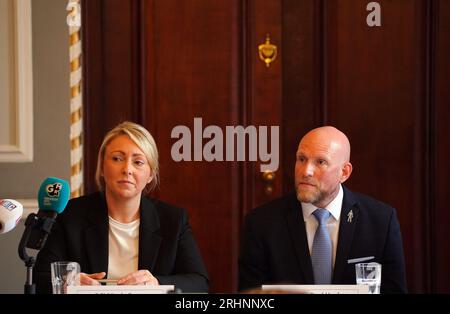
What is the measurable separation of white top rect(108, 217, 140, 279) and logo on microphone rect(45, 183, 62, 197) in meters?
0.61

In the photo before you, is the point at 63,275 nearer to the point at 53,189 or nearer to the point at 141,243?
the point at 53,189

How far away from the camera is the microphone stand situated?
6.97 feet

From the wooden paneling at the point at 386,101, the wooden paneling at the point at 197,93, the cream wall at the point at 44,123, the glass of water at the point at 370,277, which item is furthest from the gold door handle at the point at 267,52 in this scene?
the glass of water at the point at 370,277

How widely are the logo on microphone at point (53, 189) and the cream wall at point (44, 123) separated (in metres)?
1.96

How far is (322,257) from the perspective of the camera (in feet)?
8.99

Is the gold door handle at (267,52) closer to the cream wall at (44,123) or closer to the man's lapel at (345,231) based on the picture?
the cream wall at (44,123)

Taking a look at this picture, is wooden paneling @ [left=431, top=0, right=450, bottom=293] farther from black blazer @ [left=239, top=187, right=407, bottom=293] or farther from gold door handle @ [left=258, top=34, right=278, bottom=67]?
black blazer @ [left=239, top=187, right=407, bottom=293]

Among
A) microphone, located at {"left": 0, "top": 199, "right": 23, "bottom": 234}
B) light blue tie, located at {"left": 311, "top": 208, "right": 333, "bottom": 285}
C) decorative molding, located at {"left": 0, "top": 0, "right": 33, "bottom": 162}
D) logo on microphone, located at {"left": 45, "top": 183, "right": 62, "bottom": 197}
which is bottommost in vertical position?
light blue tie, located at {"left": 311, "top": 208, "right": 333, "bottom": 285}

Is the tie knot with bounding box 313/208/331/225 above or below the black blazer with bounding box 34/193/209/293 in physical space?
above

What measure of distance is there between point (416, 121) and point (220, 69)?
1.07m

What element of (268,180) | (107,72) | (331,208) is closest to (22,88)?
(107,72)

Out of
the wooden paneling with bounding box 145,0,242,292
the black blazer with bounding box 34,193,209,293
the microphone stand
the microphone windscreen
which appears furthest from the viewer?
the wooden paneling with bounding box 145,0,242,292

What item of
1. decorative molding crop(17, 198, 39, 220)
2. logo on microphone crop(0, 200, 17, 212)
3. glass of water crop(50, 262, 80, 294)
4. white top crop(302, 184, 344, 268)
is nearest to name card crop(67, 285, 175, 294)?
glass of water crop(50, 262, 80, 294)

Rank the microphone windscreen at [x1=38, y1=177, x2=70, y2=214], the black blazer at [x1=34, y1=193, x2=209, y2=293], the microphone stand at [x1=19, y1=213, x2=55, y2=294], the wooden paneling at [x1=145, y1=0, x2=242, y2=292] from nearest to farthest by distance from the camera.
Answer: the microphone stand at [x1=19, y1=213, x2=55, y2=294] < the microphone windscreen at [x1=38, y1=177, x2=70, y2=214] < the black blazer at [x1=34, y1=193, x2=209, y2=293] < the wooden paneling at [x1=145, y1=0, x2=242, y2=292]
